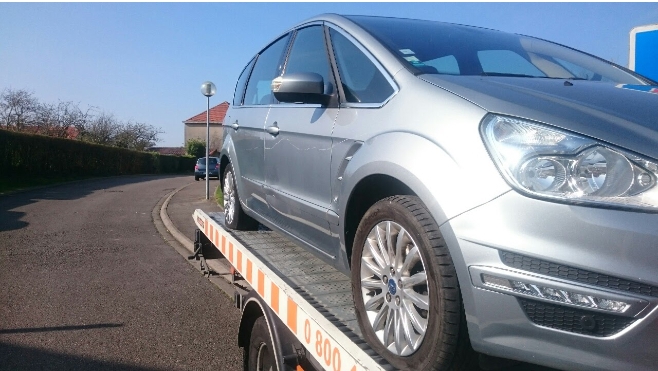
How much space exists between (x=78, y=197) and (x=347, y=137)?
18.5 m

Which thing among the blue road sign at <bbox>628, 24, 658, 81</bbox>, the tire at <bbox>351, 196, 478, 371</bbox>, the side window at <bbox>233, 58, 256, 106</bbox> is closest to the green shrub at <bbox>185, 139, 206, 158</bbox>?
A: the side window at <bbox>233, 58, 256, 106</bbox>

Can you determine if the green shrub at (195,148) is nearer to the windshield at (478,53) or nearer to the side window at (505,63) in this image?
the windshield at (478,53)

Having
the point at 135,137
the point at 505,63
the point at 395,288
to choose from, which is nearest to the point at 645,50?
the point at 505,63

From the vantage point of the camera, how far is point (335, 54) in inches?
122

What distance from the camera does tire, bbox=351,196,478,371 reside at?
188 centimetres

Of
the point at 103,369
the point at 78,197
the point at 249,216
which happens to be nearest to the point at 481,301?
the point at 249,216

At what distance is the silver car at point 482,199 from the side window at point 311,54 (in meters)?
0.15

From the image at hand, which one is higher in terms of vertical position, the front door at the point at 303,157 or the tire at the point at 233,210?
the front door at the point at 303,157

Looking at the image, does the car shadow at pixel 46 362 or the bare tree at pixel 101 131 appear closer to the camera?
the car shadow at pixel 46 362

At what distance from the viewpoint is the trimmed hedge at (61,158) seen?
23453 millimetres

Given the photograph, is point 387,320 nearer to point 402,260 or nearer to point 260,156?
point 402,260

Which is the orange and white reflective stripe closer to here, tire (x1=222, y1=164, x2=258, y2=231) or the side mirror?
tire (x1=222, y1=164, x2=258, y2=231)

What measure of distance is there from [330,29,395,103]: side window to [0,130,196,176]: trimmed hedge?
23509 millimetres

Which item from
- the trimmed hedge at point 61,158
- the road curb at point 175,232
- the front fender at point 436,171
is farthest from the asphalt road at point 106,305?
the trimmed hedge at point 61,158
